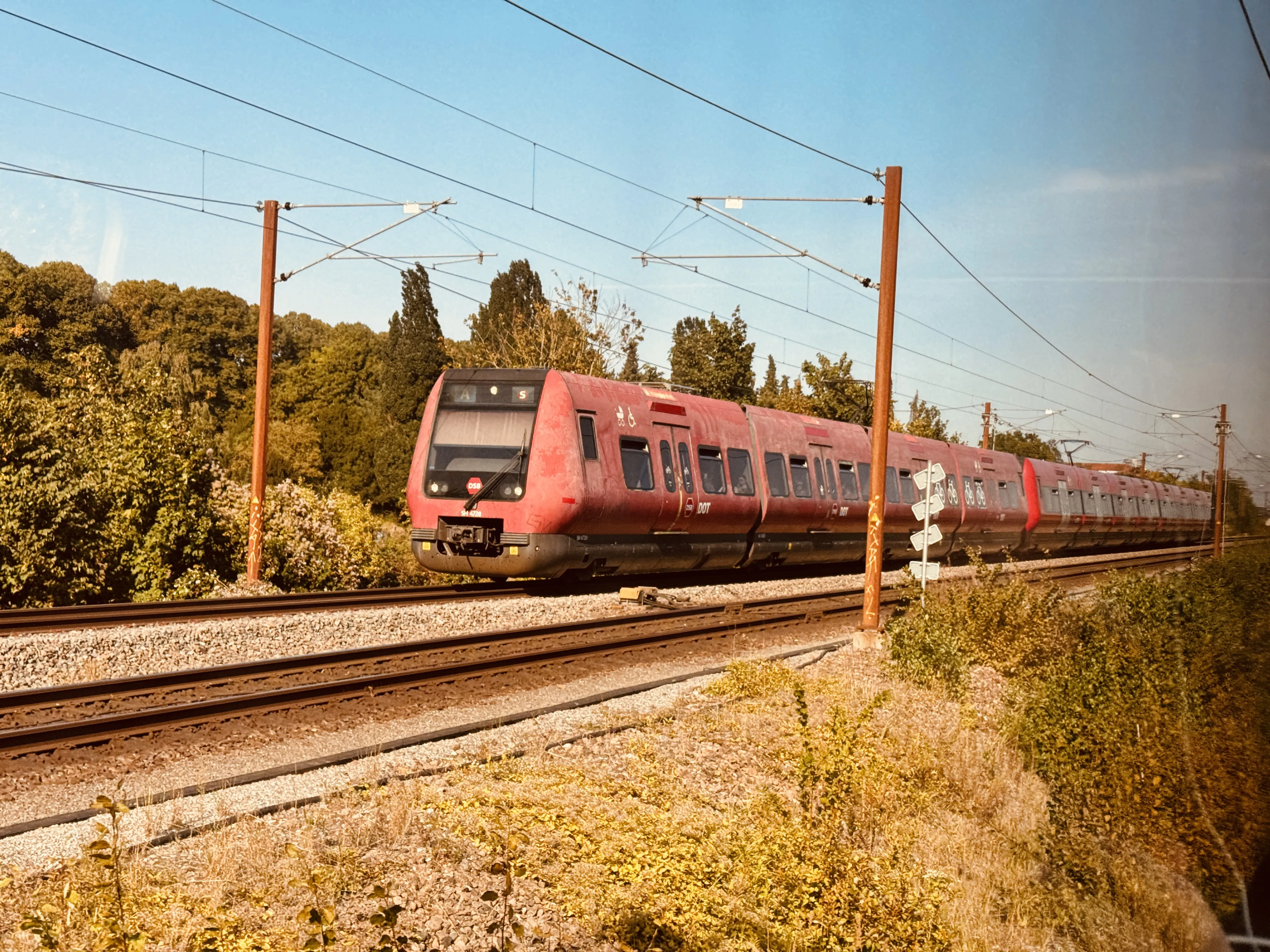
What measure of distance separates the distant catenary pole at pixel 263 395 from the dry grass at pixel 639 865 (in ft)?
37.4

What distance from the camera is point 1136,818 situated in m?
6.70

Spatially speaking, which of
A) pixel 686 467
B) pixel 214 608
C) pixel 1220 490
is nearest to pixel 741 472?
pixel 686 467

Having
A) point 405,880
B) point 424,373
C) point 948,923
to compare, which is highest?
point 424,373

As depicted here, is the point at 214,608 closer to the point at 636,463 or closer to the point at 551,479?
the point at 551,479

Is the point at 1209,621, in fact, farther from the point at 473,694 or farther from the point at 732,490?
the point at 732,490

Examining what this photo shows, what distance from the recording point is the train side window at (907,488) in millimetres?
26344

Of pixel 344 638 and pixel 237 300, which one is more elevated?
pixel 237 300

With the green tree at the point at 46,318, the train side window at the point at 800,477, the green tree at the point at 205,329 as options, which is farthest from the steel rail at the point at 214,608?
the green tree at the point at 205,329

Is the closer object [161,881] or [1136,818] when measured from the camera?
[161,881]

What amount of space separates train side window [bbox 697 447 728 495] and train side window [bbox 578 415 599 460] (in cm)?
310

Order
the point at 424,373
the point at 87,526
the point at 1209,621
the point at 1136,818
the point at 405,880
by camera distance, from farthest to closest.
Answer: the point at 424,373
the point at 87,526
the point at 1209,621
the point at 1136,818
the point at 405,880

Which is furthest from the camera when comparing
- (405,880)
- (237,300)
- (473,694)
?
(237,300)

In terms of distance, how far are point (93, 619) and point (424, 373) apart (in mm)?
47780

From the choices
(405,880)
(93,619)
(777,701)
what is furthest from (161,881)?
(93,619)
